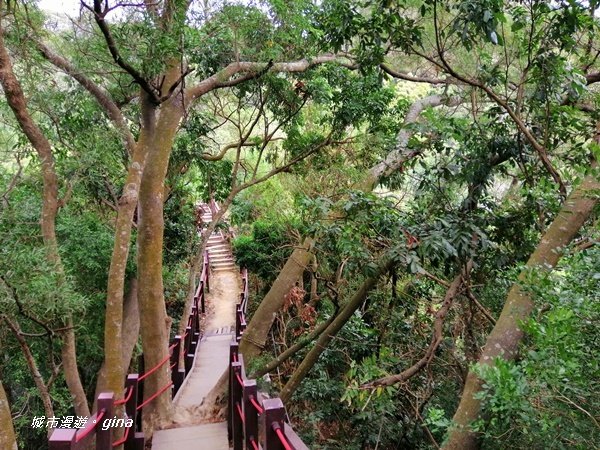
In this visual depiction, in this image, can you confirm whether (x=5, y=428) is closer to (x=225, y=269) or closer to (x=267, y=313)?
(x=267, y=313)

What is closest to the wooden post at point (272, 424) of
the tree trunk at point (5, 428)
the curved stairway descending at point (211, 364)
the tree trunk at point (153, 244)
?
the tree trunk at point (5, 428)

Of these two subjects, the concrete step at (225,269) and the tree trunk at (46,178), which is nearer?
the tree trunk at (46,178)

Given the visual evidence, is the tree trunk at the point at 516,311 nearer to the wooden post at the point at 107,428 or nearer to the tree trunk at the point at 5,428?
the wooden post at the point at 107,428

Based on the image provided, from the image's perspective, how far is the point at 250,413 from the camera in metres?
2.90

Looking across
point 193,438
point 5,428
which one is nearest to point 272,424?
point 5,428

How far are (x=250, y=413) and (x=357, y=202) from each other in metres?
1.76

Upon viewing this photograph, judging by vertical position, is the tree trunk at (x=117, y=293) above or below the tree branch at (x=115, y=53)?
below

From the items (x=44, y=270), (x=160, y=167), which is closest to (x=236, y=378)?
(x=44, y=270)

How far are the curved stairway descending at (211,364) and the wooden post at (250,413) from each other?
1.85 m

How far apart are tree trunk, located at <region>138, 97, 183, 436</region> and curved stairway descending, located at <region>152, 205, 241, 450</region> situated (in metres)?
0.46

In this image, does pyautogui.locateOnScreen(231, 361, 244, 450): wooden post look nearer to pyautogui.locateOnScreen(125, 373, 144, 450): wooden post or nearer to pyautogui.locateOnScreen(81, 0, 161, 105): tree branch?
pyautogui.locateOnScreen(125, 373, 144, 450): wooden post

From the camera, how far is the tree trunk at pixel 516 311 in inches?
106

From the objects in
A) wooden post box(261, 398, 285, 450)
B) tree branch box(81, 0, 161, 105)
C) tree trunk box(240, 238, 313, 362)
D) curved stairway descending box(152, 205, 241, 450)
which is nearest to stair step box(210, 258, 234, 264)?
curved stairway descending box(152, 205, 241, 450)

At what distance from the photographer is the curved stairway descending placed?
476 centimetres
